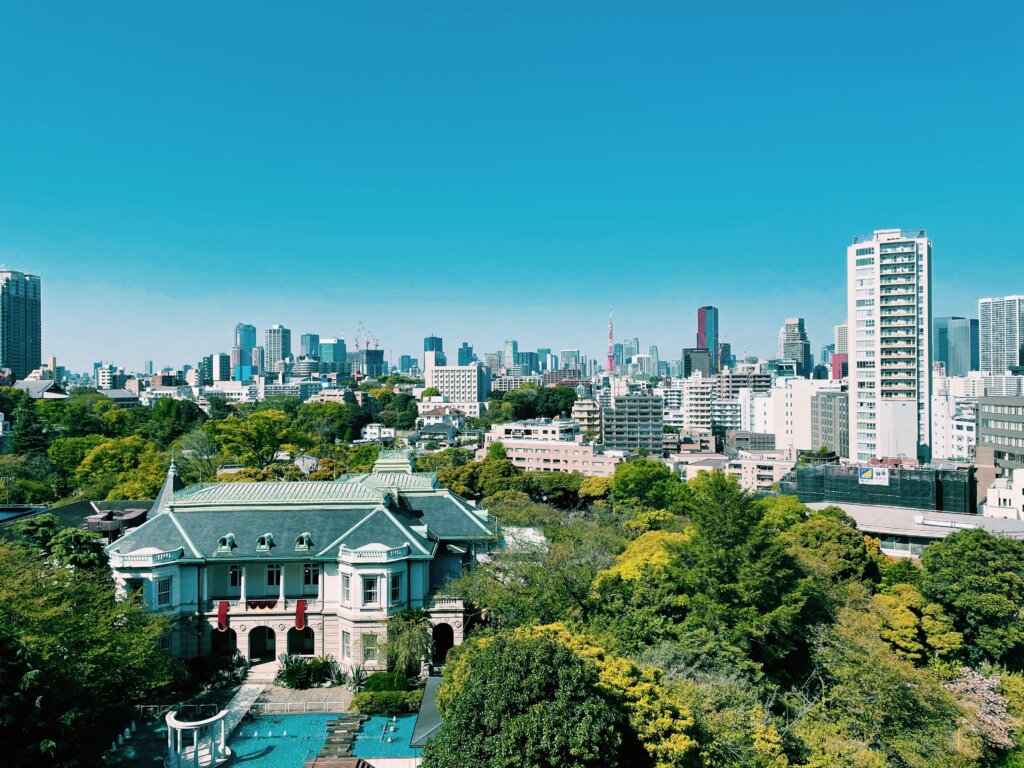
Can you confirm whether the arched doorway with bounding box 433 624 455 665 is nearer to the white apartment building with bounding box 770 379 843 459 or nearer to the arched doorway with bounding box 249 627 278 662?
the arched doorway with bounding box 249 627 278 662

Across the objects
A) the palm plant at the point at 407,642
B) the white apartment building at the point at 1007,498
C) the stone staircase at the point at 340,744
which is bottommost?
the stone staircase at the point at 340,744

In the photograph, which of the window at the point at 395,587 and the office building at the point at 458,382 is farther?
the office building at the point at 458,382

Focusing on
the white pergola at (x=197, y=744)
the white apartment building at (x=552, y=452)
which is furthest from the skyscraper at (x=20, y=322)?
the white pergola at (x=197, y=744)

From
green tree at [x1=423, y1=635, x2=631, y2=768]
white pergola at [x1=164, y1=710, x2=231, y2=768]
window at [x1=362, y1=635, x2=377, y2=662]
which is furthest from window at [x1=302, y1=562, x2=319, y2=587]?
green tree at [x1=423, y1=635, x2=631, y2=768]

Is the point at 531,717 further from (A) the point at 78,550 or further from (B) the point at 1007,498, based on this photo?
(B) the point at 1007,498

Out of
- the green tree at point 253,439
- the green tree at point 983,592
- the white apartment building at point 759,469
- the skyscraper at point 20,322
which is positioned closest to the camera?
the green tree at point 983,592

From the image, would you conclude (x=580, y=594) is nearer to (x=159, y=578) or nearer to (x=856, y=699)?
(x=856, y=699)

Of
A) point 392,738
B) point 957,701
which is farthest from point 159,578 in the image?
point 957,701

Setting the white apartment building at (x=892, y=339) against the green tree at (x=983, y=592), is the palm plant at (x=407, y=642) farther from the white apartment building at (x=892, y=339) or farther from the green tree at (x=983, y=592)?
the white apartment building at (x=892, y=339)
